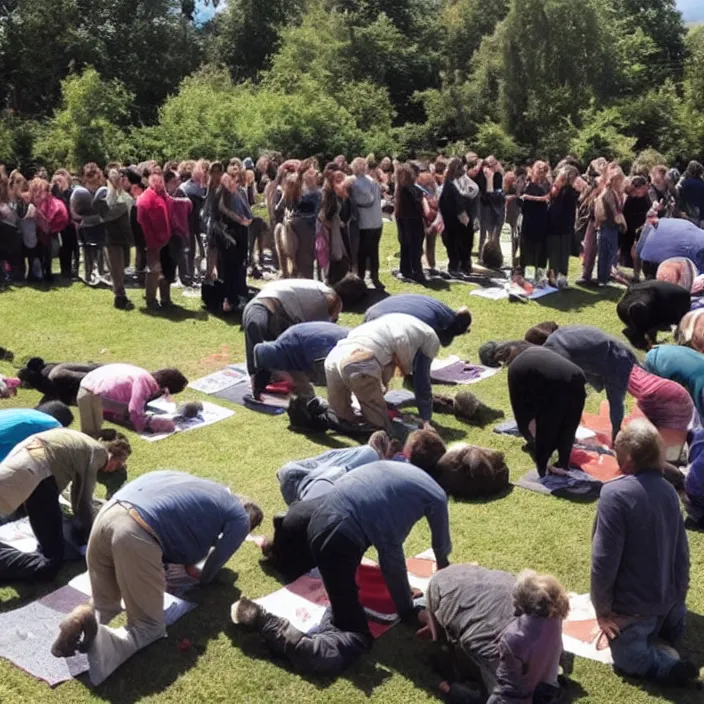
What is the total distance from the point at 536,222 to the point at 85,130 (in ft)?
49.2

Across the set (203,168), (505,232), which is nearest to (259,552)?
(203,168)

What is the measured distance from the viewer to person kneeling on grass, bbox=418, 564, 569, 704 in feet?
15.3

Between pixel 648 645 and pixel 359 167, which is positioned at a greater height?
pixel 359 167

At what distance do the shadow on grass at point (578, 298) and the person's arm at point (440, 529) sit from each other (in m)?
7.65

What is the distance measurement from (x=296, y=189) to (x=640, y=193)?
501cm

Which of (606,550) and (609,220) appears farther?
(609,220)

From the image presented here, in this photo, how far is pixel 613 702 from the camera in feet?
16.7

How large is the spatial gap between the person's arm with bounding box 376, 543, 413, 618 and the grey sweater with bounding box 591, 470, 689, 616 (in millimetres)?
1096

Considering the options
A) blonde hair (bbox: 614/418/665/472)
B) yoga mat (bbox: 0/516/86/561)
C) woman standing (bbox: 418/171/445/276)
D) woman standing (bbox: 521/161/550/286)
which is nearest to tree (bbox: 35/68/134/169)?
woman standing (bbox: 418/171/445/276)

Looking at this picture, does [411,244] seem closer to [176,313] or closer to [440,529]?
[176,313]

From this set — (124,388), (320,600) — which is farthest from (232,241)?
(320,600)

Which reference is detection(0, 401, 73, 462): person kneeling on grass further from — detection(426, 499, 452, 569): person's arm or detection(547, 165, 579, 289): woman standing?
detection(547, 165, 579, 289): woman standing

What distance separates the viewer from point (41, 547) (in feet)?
20.8

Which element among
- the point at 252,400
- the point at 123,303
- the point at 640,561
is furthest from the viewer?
the point at 123,303
